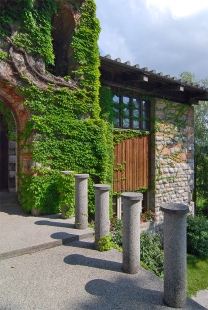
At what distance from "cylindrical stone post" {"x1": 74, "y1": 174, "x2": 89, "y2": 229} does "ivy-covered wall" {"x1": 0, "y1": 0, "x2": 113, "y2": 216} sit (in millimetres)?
709

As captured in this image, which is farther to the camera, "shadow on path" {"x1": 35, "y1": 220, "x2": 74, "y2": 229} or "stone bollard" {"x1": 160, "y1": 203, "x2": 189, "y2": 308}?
"shadow on path" {"x1": 35, "y1": 220, "x2": 74, "y2": 229}

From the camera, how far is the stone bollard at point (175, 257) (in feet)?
7.84

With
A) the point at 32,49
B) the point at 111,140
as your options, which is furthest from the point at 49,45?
the point at 111,140

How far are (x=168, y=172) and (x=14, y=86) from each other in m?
6.41

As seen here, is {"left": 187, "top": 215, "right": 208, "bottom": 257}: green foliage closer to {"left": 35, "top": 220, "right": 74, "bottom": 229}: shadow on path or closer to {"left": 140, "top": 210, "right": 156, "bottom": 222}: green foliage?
{"left": 140, "top": 210, "right": 156, "bottom": 222}: green foliage

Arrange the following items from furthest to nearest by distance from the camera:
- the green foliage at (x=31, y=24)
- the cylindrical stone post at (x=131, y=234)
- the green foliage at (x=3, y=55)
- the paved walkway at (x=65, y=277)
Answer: the green foliage at (x=31, y=24) < the green foliage at (x=3, y=55) < the cylindrical stone post at (x=131, y=234) < the paved walkway at (x=65, y=277)

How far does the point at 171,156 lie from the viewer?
9.02 metres

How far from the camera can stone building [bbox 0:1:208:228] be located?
18.5 feet

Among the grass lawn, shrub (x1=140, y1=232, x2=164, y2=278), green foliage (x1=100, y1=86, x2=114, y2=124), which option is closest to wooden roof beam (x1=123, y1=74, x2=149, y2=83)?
green foliage (x1=100, y1=86, x2=114, y2=124)

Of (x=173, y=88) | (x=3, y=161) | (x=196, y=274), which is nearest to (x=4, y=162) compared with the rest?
(x=3, y=161)

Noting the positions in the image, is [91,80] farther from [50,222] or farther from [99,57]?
[50,222]

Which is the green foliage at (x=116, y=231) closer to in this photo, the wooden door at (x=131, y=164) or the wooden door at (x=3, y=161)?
the wooden door at (x=131, y=164)

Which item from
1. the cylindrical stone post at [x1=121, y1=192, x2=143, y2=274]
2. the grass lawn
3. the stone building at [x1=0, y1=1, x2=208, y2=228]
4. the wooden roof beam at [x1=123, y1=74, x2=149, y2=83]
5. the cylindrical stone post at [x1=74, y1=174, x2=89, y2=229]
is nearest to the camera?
the cylindrical stone post at [x1=121, y1=192, x2=143, y2=274]

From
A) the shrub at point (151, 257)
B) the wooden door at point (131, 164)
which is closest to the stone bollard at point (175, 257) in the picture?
the shrub at point (151, 257)
